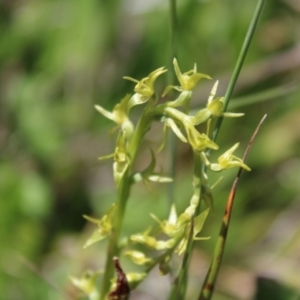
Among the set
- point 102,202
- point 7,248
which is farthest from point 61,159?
point 7,248

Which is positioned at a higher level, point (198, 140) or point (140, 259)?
point (198, 140)

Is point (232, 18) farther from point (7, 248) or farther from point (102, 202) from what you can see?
point (7, 248)

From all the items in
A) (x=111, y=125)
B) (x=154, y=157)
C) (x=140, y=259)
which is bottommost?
(x=111, y=125)

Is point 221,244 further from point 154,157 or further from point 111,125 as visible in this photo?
point 111,125

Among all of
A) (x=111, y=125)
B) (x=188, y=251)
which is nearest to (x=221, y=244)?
(x=188, y=251)

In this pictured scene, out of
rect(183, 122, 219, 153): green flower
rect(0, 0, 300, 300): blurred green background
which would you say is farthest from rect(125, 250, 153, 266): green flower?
rect(0, 0, 300, 300): blurred green background

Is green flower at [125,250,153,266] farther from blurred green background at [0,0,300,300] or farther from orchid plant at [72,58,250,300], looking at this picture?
blurred green background at [0,0,300,300]

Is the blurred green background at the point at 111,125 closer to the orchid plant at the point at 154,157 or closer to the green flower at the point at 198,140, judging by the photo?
the orchid plant at the point at 154,157
